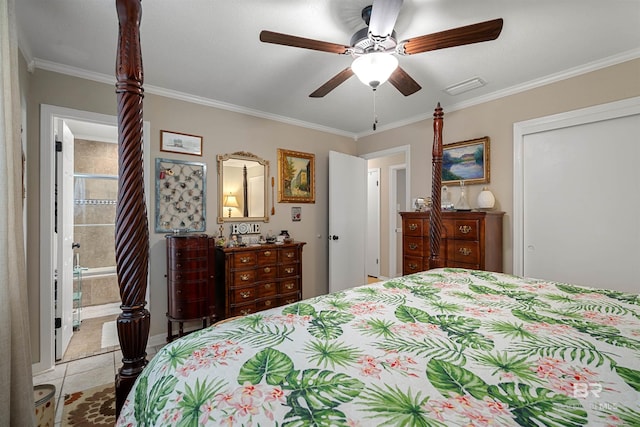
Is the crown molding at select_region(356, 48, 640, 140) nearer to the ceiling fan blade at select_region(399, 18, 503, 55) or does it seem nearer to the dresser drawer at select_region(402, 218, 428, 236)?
the dresser drawer at select_region(402, 218, 428, 236)

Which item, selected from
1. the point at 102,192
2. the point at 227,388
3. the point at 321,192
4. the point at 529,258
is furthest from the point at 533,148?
the point at 102,192

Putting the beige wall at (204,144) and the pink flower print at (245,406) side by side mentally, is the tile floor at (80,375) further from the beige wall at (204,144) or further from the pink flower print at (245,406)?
the pink flower print at (245,406)

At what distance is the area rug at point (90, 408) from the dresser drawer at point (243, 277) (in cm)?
123

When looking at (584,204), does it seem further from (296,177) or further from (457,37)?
(296,177)

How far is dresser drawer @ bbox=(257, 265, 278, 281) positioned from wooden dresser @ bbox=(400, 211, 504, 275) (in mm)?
1616

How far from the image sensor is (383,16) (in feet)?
4.88

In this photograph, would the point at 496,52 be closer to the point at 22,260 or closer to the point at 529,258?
the point at 529,258

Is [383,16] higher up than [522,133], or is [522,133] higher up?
[383,16]

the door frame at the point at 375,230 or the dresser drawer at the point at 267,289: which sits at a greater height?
the door frame at the point at 375,230

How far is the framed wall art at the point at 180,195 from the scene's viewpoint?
2980 mm

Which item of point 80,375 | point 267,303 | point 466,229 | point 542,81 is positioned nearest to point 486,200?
point 466,229

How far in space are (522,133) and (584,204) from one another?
0.85 metres

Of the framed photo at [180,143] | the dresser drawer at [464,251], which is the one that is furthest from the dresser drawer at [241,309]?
the dresser drawer at [464,251]

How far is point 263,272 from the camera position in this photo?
10.6 feet
